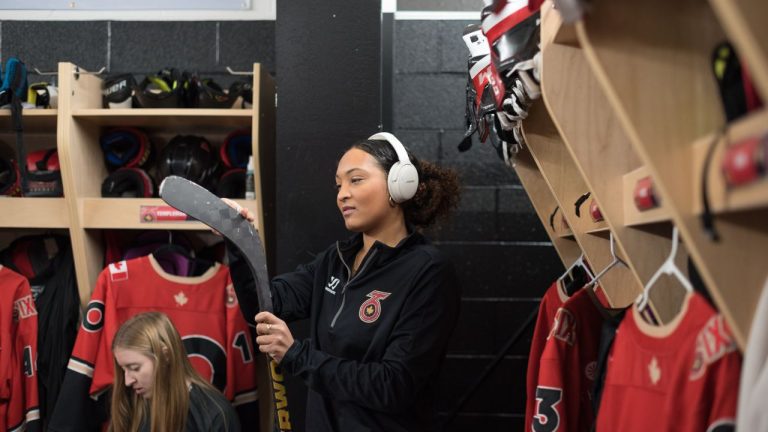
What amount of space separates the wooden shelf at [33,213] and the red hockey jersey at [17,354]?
0.56ft

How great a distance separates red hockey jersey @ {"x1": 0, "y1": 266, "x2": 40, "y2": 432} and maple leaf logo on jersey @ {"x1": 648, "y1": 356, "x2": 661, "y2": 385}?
2242 mm

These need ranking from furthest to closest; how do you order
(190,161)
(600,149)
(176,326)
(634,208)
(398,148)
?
(190,161) → (176,326) → (398,148) → (600,149) → (634,208)

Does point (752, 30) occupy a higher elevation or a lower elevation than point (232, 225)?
higher

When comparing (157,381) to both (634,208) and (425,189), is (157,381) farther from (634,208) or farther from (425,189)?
(634,208)

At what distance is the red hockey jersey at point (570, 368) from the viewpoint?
165 cm

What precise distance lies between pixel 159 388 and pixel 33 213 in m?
0.91

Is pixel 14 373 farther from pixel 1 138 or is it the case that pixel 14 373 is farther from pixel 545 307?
pixel 545 307

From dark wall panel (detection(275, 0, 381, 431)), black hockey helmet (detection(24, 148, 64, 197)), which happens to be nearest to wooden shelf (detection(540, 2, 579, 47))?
dark wall panel (detection(275, 0, 381, 431))

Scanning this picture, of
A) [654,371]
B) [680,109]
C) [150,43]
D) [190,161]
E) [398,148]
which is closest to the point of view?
[680,109]

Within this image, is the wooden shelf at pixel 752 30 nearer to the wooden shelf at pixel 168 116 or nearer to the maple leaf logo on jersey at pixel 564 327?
the maple leaf logo on jersey at pixel 564 327

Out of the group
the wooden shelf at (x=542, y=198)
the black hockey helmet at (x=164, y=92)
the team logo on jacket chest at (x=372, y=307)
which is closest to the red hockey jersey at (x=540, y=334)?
the wooden shelf at (x=542, y=198)

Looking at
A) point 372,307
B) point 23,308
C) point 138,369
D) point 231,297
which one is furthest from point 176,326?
point 372,307

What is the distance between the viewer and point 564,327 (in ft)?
5.51

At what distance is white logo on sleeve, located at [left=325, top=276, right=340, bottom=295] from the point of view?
6.27ft
